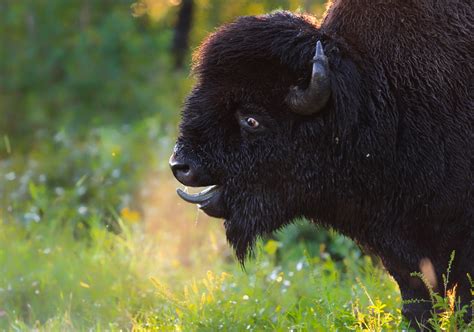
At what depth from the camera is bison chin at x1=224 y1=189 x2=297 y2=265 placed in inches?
182

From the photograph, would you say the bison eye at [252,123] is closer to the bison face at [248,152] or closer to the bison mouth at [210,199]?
the bison face at [248,152]

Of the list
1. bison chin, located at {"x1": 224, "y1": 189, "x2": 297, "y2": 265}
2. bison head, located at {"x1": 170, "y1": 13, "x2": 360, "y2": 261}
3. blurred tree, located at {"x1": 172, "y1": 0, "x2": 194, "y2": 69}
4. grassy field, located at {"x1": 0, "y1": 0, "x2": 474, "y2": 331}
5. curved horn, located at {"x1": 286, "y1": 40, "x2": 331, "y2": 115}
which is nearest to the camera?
curved horn, located at {"x1": 286, "y1": 40, "x2": 331, "y2": 115}

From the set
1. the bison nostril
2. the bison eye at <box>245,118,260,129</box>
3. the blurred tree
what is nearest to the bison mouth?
the bison nostril

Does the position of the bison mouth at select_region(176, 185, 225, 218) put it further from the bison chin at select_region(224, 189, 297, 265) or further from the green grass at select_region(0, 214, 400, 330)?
the green grass at select_region(0, 214, 400, 330)

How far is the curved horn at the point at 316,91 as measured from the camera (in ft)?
14.1

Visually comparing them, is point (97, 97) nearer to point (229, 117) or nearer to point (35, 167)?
point (35, 167)

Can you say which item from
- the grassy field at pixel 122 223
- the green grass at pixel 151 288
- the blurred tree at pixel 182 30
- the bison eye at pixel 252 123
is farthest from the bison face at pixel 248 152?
the blurred tree at pixel 182 30

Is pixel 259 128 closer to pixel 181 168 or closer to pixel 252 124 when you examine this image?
pixel 252 124

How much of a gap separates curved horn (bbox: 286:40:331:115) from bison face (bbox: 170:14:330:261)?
23mm

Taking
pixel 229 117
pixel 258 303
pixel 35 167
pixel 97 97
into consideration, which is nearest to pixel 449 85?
pixel 229 117

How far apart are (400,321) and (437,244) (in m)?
0.47

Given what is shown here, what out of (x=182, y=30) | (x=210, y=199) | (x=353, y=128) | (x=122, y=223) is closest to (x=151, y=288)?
(x=122, y=223)

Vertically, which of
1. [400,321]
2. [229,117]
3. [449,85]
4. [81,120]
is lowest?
[81,120]

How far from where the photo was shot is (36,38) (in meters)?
12.0
